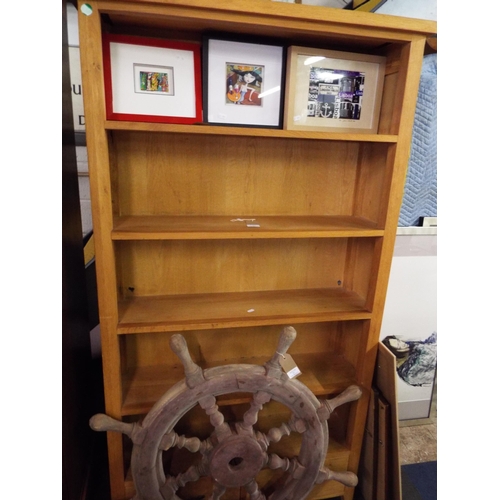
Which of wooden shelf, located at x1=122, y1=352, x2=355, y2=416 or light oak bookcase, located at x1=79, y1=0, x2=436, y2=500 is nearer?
light oak bookcase, located at x1=79, y1=0, x2=436, y2=500

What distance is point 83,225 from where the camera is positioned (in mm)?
1526

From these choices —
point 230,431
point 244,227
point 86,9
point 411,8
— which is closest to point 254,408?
point 230,431

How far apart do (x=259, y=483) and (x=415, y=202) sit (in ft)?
4.89

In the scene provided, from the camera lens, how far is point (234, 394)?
1.42 metres

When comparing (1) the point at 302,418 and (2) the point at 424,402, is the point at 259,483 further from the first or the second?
(2) the point at 424,402

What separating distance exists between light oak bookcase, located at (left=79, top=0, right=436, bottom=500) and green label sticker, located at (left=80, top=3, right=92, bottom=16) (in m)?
0.01

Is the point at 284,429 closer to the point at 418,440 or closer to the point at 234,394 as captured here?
the point at 234,394

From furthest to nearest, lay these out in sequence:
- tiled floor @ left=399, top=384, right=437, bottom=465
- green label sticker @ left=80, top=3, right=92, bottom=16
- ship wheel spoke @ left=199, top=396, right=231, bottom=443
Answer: tiled floor @ left=399, top=384, right=437, bottom=465
ship wheel spoke @ left=199, top=396, right=231, bottom=443
green label sticker @ left=80, top=3, right=92, bottom=16

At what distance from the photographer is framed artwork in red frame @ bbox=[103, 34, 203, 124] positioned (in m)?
1.12

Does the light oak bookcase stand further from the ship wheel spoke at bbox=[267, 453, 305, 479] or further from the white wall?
the white wall

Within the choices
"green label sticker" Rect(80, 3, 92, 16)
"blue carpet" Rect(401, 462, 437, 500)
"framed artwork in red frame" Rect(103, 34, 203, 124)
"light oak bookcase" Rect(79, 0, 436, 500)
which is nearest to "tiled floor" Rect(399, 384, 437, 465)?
"blue carpet" Rect(401, 462, 437, 500)

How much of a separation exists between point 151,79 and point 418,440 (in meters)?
2.19

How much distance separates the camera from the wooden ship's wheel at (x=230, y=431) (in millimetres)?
1188

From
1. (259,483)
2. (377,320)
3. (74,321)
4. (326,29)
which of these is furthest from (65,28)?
(259,483)
